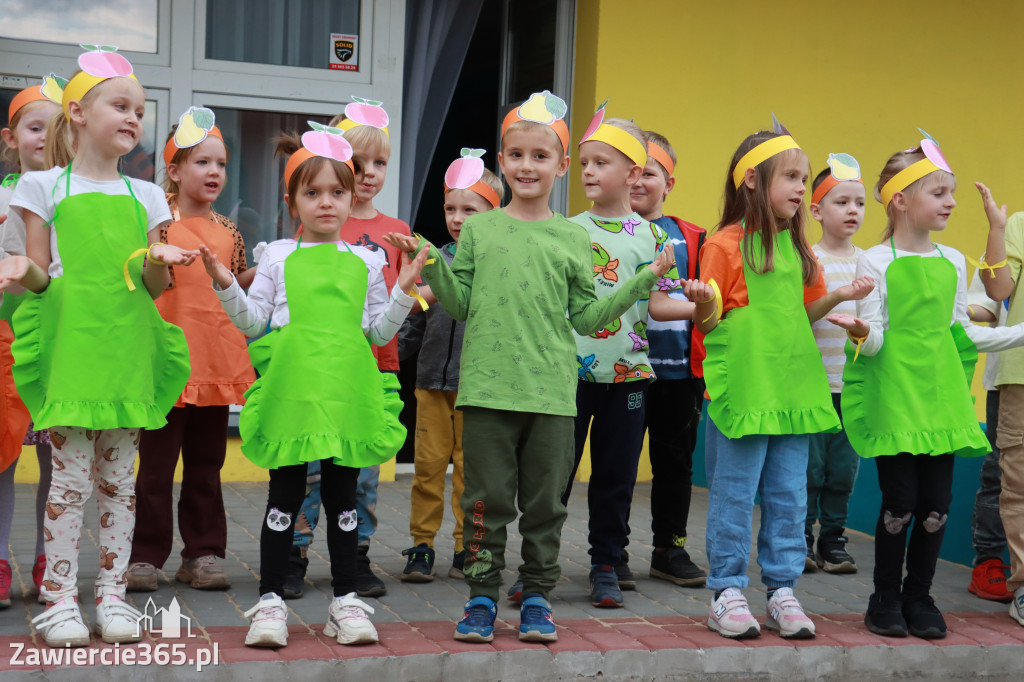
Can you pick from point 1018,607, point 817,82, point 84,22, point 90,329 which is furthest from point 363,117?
point 817,82

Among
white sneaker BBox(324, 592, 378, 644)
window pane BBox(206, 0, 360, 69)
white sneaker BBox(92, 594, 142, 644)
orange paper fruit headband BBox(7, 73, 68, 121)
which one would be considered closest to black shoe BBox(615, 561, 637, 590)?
white sneaker BBox(324, 592, 378, 644)

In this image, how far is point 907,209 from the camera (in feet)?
14.6

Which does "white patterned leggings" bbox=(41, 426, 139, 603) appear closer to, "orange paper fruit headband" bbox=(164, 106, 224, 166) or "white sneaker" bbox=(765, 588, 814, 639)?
"orange paper fruit headband" bbox=(164, 106, 224, 166)

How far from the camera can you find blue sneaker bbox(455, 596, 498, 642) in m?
3.84

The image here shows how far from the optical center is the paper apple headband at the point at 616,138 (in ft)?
14.3

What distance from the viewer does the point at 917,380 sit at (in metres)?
4.30

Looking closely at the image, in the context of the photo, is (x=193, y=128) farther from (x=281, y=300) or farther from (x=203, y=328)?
(x=281, y=300)

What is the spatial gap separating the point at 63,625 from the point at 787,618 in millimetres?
2519

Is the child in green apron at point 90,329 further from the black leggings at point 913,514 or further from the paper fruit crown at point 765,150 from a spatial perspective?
the black leggings at point 913,514

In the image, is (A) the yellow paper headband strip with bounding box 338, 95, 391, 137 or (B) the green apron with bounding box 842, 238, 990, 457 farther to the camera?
(A) the yellow paper headband strip with bounding box 338, 95, 391, 137

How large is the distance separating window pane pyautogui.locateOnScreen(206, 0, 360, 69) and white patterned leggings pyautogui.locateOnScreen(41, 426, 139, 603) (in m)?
4.01

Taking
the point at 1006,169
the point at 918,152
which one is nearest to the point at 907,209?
the point at 918,152

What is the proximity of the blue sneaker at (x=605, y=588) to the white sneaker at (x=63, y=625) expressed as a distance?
192 cm

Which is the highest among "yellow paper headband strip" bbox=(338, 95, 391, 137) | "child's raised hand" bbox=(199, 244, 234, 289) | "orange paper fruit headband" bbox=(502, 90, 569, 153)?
→ "yellow paper headband strip" bbox=(338, 95, 391, 137)
